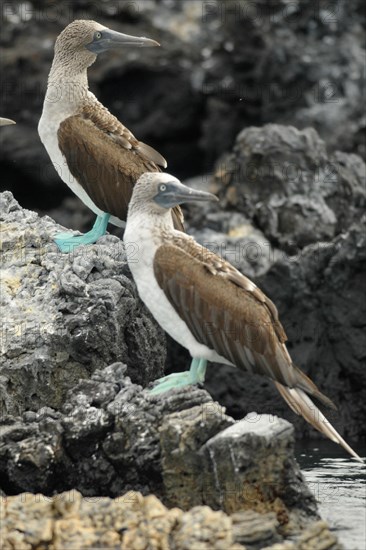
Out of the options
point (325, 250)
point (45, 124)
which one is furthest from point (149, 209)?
point (325, 250)

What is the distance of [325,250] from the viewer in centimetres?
1927

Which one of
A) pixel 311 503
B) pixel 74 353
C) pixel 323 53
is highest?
pixel 323 53

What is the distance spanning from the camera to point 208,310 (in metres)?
13.3

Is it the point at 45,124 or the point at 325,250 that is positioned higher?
the point at 45,124

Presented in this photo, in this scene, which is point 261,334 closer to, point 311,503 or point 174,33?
point 311,503

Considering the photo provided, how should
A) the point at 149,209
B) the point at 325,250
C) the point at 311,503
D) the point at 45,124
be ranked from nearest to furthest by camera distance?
the point at 311,503 < the point at 149,209 < the point at 45,124 < the point at 325,250

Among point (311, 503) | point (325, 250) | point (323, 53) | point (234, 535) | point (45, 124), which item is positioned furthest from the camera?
point (323, 53)

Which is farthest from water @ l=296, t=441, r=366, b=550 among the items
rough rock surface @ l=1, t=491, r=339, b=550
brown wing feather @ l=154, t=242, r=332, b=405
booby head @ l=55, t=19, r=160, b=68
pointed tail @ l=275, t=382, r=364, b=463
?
booby head @ l=55, t=19, r=160, b=68

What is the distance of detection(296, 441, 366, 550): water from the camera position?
13031 millimetres

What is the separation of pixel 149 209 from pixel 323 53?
47.5 ft

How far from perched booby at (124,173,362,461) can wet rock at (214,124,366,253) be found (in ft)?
23.4

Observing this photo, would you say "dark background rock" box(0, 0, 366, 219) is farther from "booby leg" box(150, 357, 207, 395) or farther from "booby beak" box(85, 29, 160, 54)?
"booby leg" box(150, 357, 207, 395)

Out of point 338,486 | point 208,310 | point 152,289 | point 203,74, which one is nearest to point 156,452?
point 208,310

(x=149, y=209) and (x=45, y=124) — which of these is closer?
(x=149, y=209)
